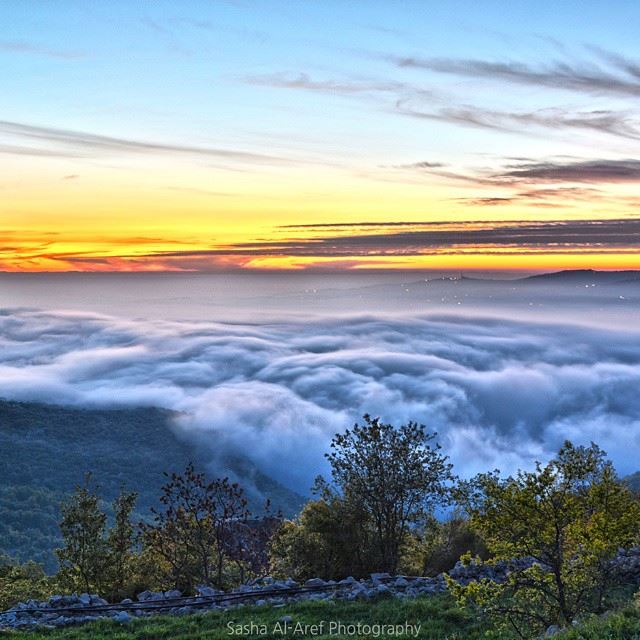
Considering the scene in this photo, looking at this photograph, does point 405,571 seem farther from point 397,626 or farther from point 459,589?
point 459,589

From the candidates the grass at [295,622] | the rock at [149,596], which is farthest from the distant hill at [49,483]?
the grass at [295,622]

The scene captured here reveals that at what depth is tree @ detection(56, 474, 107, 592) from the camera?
36.3 meters

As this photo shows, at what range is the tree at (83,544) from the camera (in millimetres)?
36281

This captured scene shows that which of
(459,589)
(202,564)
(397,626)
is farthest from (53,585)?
(459,589)

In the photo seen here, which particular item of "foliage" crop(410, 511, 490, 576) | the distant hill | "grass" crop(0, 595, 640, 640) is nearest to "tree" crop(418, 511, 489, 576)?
"foliage" crop(410, 511, 490, 576)

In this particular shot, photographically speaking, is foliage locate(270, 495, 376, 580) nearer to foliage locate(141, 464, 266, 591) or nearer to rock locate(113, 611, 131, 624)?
foliage locate(141, 464, 266, 591)

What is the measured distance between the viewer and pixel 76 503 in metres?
38.3

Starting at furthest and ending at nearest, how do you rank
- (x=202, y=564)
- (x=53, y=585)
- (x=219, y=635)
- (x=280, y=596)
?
(x=53, y=585)
(x=202, y=564)
(x=280, y=596)
(x=219, y=635)

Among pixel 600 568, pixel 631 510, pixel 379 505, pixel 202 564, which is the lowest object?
pixel 202 564

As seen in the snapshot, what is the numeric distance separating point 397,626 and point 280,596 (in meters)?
5.07

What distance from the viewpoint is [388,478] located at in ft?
109

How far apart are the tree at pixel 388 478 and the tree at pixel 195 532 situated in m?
4.99

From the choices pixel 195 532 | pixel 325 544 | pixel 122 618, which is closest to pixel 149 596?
pixel 122 618

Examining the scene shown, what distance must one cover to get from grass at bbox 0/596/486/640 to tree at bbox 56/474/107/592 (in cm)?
1588
